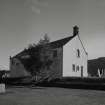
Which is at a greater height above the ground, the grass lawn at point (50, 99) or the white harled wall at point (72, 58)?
the white harled wall at point (72, 58)

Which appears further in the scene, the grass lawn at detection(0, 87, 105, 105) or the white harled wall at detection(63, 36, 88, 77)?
the white harled wall at detection(63, 36, 88, 77)

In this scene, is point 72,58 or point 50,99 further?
point 72,58

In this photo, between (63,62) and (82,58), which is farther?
(82,58)

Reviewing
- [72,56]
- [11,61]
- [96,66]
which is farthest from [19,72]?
[96,66]

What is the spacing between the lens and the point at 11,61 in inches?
1812

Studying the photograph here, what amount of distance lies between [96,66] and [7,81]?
32.7 metres

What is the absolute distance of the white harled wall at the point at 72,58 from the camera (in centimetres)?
3565

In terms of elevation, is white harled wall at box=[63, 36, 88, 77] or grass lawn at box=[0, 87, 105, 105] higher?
white harled wall at box=[63, 36, 88, 77]

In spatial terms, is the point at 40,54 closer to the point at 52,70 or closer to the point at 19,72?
the point at 52,70

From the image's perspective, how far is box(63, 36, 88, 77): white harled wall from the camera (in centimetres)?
3565

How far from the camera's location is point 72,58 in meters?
37.1

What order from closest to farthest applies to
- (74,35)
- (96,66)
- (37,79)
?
(37,79)
(74,35)
(96,66)

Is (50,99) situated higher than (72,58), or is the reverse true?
(72,58)

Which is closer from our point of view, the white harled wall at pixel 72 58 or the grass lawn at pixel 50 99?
the grass lawn at pixel 50 99
